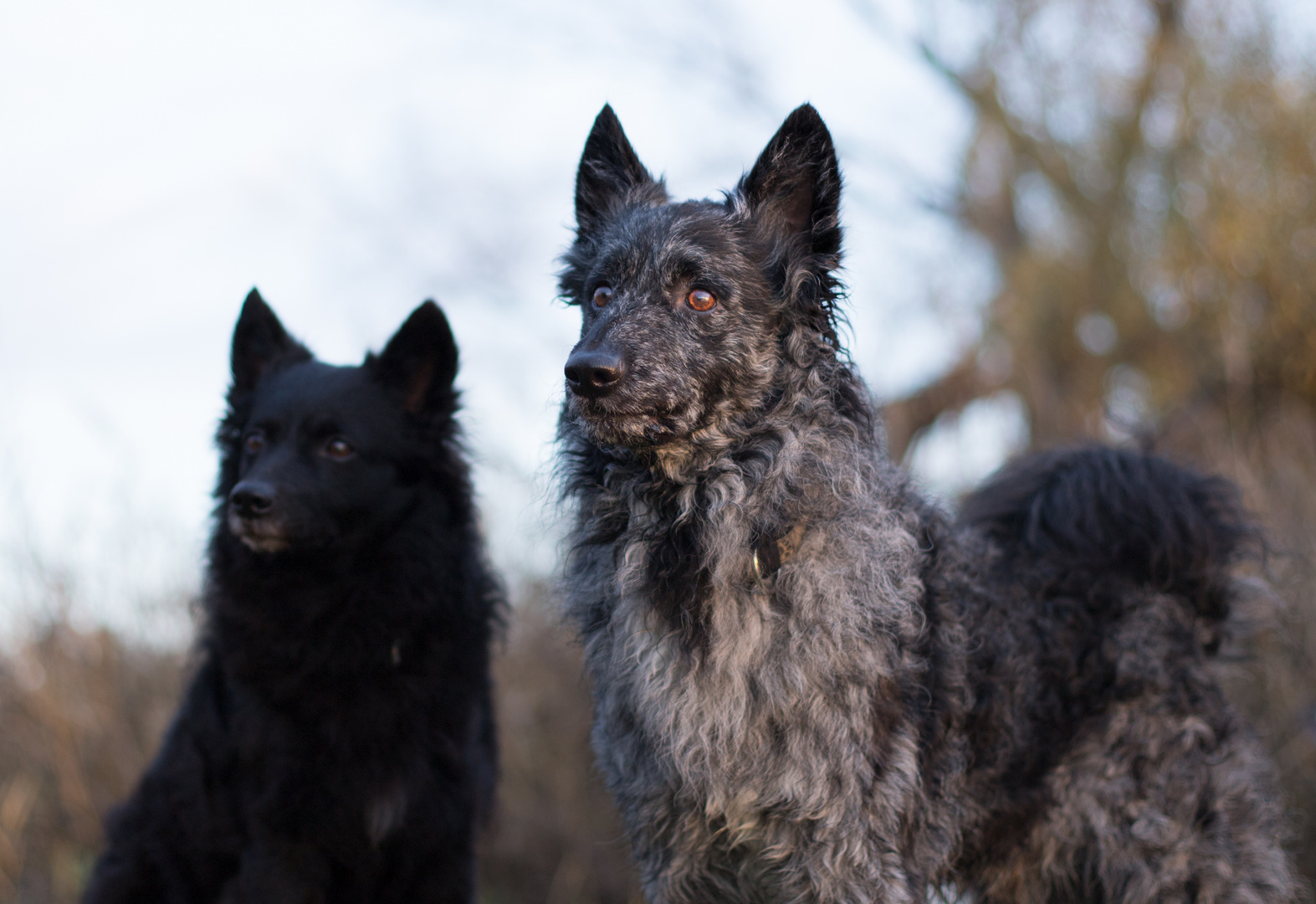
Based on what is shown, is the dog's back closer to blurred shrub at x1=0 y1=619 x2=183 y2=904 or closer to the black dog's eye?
the black dog's eye

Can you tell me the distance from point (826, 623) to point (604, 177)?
178 centimetres

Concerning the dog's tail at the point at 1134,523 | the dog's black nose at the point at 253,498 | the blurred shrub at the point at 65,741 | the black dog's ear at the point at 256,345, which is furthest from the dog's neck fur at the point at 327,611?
the blurred shrub at the point at 65,741

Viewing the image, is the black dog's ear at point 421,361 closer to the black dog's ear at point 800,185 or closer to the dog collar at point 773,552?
the black dog's ear at point 800,185

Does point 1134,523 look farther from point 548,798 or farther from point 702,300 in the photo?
point 548,798

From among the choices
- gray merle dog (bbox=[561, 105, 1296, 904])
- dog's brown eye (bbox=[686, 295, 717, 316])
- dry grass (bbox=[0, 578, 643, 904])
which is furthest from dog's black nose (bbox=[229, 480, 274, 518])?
dry grass (bbox=[0, 578, 643, 904])

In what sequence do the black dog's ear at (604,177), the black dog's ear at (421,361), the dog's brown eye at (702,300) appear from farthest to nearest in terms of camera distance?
the black dog's ear at (421,361), the black dog's ear at (604,177), the dog's brown eye at (702,300)

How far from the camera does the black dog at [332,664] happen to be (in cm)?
335

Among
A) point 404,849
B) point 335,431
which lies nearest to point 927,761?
point 404,849

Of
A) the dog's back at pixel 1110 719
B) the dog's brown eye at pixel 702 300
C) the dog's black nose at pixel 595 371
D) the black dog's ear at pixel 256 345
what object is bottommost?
the dog's back at pixel 1110 719

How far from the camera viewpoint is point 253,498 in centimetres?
336

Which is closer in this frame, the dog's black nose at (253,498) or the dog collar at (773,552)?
the dog collar at (773,552)

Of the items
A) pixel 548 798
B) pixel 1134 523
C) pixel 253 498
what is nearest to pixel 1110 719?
pixel 1134 523

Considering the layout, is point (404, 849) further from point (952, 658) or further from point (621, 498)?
point (952, 658)

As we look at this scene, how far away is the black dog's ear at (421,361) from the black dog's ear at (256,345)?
448 millimetres
